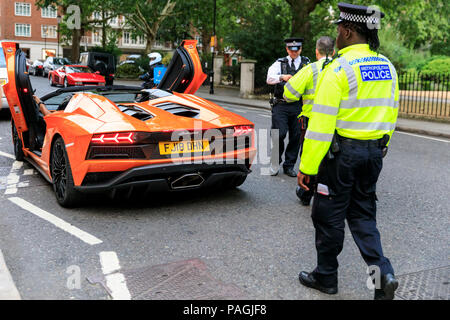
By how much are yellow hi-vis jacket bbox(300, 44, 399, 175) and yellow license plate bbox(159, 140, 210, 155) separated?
2035mm

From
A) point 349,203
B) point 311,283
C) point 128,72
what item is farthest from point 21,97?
point 128,72

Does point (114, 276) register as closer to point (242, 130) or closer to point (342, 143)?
point (342, 143)

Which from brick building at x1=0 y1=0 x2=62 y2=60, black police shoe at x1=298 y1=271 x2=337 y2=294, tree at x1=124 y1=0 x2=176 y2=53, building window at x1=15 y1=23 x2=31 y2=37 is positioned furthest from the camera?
building window at x1=15 y1=23 x2=31 y2=37

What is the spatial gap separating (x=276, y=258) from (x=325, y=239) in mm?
835

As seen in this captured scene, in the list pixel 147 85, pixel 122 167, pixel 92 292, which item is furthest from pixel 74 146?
pixel 147 85

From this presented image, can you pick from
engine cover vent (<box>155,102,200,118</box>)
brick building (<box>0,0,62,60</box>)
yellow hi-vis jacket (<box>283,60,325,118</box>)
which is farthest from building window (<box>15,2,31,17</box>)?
yellow hi-vis jacket (<box>283,60,325,118</box>)

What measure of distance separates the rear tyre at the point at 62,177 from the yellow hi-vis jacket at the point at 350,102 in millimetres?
2736

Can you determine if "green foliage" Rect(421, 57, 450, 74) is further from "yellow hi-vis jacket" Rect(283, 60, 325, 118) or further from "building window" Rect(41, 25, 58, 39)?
"building window" Rect(41, 25, 58, 39)

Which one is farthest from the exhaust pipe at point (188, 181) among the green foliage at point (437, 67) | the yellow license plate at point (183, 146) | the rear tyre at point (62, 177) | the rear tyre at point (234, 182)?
the green foliage at point (437, 67)

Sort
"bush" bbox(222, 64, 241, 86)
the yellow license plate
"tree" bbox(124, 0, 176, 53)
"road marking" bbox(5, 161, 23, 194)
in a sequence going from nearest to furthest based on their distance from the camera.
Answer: the yellow license plate, "road marking" bbox(5, 161, 23, 194), "bush" bbox(222, 64, 241, 86), "tree" bbox(124, 0, 176, 53)

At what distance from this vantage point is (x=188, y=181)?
5.11 meters

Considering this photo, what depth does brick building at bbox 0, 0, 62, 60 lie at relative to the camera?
77.8 metres

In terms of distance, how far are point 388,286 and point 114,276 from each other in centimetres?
182

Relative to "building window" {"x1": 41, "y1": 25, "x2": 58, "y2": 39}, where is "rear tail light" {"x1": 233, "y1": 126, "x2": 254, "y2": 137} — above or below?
below
